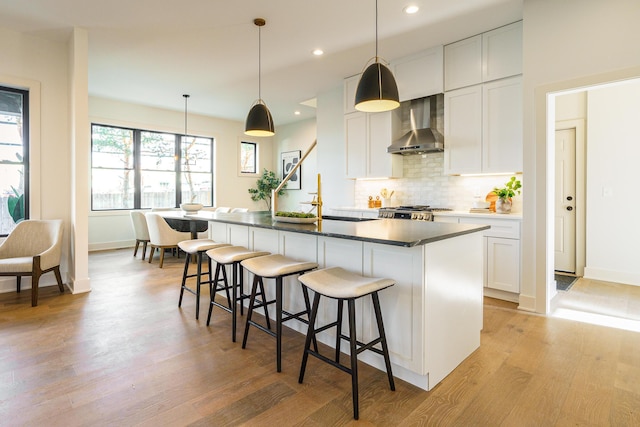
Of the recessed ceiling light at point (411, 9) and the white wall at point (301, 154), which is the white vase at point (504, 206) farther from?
the white wall at point (301, 154)

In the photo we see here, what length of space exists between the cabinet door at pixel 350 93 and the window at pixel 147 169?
3.66 m

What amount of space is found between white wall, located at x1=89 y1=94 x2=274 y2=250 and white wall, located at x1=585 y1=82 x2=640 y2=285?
627 cm

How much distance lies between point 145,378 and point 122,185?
19.0 ft

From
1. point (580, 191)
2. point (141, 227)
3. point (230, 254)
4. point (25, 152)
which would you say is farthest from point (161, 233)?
point (580, 191)

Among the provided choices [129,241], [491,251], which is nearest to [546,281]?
[491,251]

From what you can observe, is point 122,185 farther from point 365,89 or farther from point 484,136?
point 484,136

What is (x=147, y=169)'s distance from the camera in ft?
23.6

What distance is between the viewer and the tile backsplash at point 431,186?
4.31 m

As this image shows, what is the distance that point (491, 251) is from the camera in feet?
12.0

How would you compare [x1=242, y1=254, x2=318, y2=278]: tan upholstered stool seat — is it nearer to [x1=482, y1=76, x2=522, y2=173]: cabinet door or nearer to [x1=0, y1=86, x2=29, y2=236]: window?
[x1=482, y1=76, x2=522, y2=173]: cabinet door

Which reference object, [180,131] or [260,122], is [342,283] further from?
[180,131]

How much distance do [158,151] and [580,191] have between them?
24.6 feet

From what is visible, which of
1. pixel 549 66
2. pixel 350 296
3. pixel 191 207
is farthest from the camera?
pixel 191 207

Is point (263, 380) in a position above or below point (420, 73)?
below
